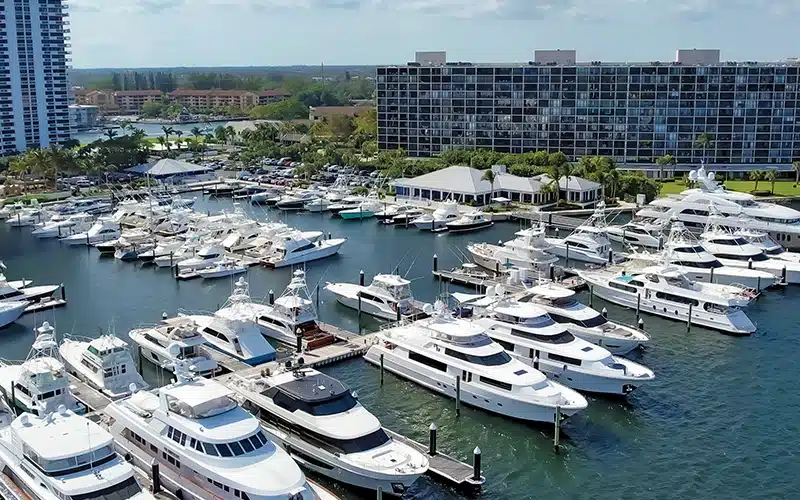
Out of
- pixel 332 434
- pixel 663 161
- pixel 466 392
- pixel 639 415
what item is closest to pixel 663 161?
pixel 663 161

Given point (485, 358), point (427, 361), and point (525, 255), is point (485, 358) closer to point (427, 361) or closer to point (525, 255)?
point (427, 361)

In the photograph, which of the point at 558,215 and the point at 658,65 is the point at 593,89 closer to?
the point at 658,65

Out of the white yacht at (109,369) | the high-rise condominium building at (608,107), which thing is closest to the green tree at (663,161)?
the high-rise condominium building at (608,107)

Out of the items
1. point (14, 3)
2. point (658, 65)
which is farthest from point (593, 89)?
point (14, 3)

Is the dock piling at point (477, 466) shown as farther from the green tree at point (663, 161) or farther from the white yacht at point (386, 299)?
the green tree at point (663, 161)

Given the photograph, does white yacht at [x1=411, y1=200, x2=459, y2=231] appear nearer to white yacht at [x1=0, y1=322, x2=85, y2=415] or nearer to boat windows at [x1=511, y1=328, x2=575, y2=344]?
boat windows at [x1=511, y1=328, x2=575, y2=344]
